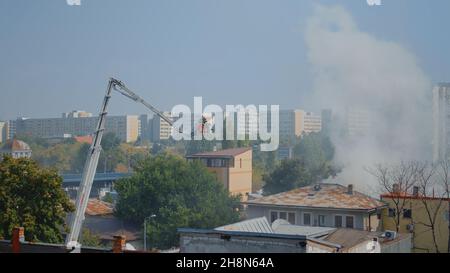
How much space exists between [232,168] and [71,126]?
164 inches

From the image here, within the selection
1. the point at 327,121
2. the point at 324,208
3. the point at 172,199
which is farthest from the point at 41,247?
the point at 327,121

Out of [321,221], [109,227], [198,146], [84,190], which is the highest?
[198,146]

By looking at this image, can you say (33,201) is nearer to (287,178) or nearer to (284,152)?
(287,178)

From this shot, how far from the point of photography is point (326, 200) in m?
6.51

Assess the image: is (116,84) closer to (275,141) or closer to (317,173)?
(317,173)

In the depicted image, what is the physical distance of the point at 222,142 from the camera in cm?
1164

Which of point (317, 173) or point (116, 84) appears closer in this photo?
point (116, 84)

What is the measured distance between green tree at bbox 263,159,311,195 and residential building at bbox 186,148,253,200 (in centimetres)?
36

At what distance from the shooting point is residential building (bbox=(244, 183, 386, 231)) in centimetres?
614

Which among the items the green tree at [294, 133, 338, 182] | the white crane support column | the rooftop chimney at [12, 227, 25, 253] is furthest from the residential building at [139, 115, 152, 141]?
the rooftop chimney at [12, 227, 25, 253]

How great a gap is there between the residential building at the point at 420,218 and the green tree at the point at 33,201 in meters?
3.58

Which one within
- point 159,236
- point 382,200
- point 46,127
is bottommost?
point 159,236

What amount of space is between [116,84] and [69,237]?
60.0 inches
